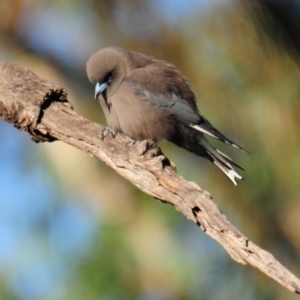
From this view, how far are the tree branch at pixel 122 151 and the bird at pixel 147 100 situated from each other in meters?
0.48

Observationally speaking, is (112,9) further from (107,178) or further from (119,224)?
(119,224)

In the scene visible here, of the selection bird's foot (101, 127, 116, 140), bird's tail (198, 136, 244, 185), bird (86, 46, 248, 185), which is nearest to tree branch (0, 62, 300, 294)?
bird's foot (101, 127, 116, 140)

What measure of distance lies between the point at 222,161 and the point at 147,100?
22.7 inches

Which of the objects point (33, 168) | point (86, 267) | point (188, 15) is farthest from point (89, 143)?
point (188, 15)

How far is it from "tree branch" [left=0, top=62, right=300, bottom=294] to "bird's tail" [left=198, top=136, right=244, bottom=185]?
1.96ft

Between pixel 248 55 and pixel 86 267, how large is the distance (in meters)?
1.44

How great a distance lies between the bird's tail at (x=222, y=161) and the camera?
12.4 feet

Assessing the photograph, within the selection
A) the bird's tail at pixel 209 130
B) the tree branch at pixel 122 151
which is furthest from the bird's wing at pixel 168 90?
the tree branch at pixel 122 151

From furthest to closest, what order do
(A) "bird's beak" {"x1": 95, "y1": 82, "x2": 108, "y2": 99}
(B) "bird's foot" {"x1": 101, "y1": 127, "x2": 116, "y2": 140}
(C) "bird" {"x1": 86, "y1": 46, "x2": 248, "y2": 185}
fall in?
(A) "bird's beak" {"x1": 95, "y1": 82, "x2": 108, "y2": 99} → (C) "bird" {"x1": 86, "y1": 46, "x2": 248, "y2": 185} → (B) "bird's foot" {"x1": 101, "y1": 127, "x2": 116, "y2": 140}

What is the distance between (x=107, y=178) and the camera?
4336 millimetres

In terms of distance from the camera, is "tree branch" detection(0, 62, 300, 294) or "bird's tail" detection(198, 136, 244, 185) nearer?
"tree branch" detection(0, 62, 300, 294)

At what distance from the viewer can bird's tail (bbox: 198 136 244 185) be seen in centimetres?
379

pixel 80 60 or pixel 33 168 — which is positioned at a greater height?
pixel 80 60

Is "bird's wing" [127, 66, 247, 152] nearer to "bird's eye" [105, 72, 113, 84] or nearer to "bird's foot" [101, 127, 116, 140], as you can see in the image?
"bird's eye" [105, 72, 113, 84]
